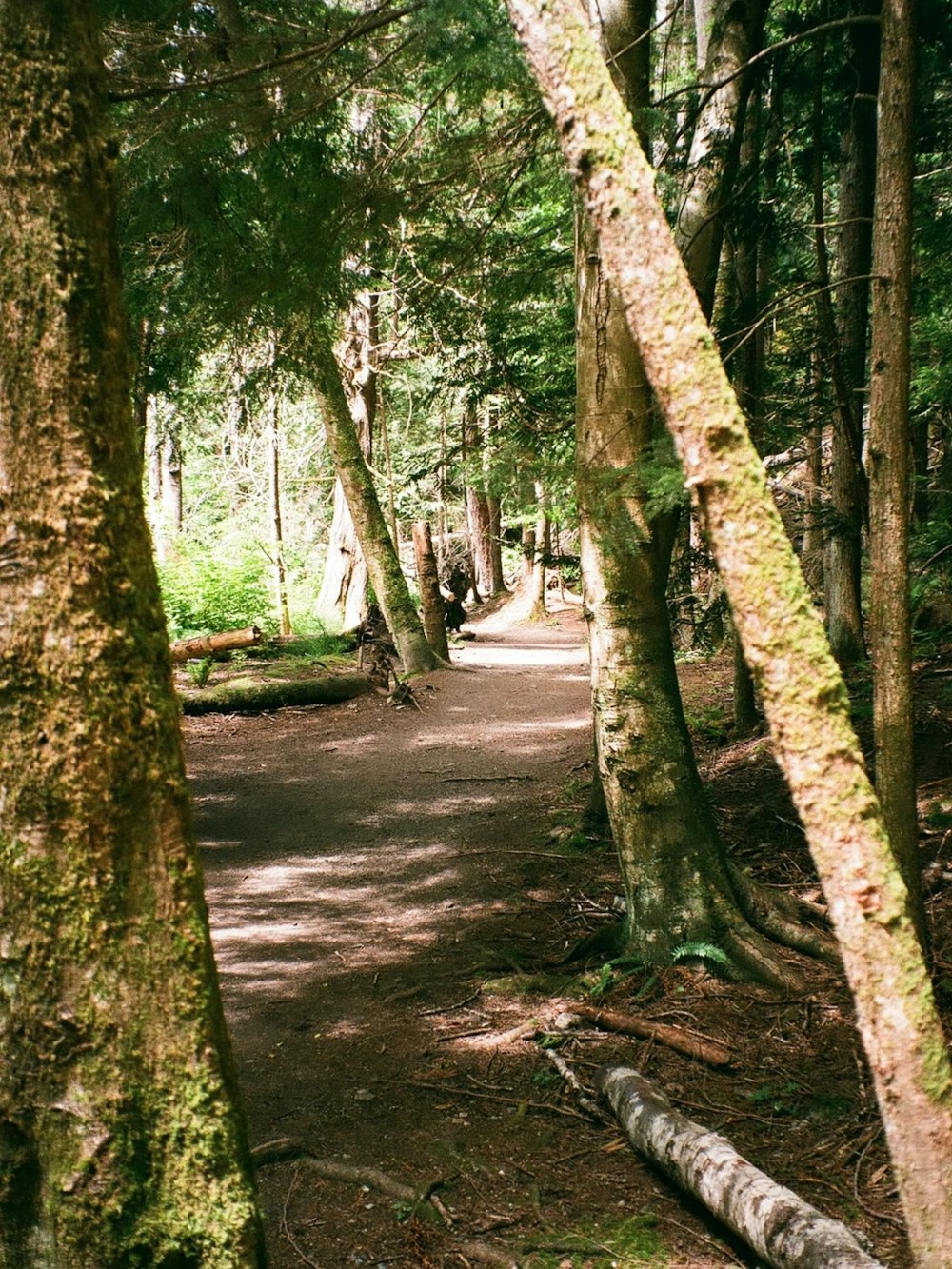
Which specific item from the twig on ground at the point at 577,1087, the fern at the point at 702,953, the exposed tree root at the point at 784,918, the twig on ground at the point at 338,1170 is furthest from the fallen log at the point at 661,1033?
the twig on ground at the point at 338,1170

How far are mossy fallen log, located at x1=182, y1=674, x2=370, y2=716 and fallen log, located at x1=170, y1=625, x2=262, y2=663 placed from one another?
5.21 ft

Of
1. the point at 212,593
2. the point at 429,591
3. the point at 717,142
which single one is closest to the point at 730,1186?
the point at 717,142

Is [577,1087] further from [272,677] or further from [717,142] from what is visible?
[272,677]

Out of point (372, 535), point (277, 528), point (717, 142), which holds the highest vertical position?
point (717, 142)

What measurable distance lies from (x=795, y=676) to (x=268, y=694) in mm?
13330

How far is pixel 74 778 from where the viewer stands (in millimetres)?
2361

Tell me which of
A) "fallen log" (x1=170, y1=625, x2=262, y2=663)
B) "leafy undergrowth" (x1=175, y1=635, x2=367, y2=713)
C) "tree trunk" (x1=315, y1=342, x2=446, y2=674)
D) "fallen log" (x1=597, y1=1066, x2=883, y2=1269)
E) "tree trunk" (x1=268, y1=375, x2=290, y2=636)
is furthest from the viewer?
"tree trunk" (x1=268, y1=375, x2=290, y2=636)

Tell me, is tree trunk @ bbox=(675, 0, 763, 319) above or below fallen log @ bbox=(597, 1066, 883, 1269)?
above

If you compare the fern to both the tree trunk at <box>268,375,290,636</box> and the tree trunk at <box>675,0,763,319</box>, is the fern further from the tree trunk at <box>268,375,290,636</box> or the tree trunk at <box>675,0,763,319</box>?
the tree trunk at <box>268,375,290,636</box>

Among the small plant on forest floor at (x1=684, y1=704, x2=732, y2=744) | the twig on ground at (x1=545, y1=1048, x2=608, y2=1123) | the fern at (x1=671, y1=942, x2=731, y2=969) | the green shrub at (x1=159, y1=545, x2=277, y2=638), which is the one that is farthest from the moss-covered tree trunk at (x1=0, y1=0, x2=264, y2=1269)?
the green shrub at (x1=159, y1=545, x2=277, y2=638)

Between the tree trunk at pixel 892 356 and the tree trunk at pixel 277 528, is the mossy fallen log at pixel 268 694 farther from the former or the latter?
the tree trunk at pixel 892 356

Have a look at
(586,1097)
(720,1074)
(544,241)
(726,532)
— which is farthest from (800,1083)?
(544,241)

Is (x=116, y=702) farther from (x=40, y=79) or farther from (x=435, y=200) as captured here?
(x=435, y=200)

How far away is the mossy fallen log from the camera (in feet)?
49.2
